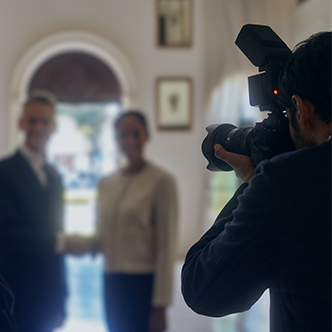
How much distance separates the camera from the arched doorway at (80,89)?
4984 millimetres

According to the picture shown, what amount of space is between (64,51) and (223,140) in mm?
4791

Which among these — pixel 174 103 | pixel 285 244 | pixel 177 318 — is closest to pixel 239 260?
pixel 285 244

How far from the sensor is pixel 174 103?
519 cm

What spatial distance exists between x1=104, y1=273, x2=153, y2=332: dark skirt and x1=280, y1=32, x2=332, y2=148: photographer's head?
1.34 m

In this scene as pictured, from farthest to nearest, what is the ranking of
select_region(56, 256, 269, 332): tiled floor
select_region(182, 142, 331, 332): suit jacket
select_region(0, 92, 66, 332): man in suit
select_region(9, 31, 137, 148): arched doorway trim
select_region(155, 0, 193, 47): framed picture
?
select_region(155, 0, 193, 47): framed picture
select_region(9, 31, 137, 148): arched doorway trim
select_region(56, 256, 269, 332): tiled floor
select_region(0, 92, 66, 332): man in suit
select_region(182, 142, 331, 332): suit jacket

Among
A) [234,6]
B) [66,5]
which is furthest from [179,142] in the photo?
[234,6]

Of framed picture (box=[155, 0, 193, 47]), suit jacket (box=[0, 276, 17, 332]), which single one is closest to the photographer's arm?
suit jacket (box=[0, 276, 17, 332])

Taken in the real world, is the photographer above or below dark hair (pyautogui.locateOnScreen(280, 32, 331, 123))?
below

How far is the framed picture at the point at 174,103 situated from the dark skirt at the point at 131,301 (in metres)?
3.44

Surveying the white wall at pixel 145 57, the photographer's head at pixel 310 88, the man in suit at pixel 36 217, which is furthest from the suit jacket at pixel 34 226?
the white wall at pixel 145 57

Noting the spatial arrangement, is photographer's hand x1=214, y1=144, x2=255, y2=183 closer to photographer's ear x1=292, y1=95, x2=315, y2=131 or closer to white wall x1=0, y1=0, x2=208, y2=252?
photographer's ear x1=292, y1=95, x2=315, y2=131

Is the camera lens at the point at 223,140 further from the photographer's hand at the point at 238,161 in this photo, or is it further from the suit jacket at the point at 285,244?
the suit jacket at the point at 285,244

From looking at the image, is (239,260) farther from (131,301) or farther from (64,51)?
(64,51)

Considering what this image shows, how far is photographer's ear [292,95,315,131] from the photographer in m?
0.61
